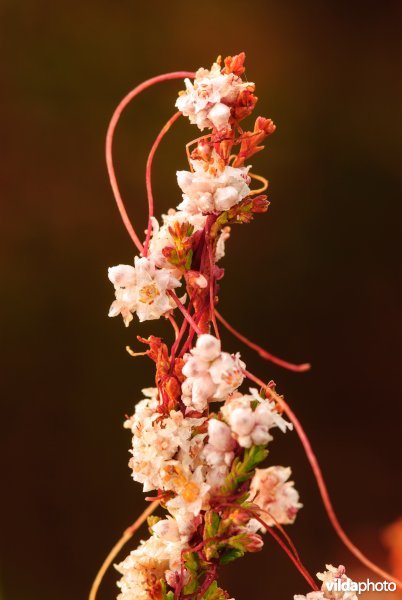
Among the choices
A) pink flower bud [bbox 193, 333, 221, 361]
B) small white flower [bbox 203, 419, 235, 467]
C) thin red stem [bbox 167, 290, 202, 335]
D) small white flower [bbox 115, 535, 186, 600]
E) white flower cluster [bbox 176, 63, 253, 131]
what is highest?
white flower cluster [bbox 176, 63, 253, 131]

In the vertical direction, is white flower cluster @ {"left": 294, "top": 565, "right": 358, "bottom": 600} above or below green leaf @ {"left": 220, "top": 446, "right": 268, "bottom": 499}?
below

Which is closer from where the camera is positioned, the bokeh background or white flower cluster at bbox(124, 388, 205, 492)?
white flower cluster at bbox(124, 388, 205, 492)

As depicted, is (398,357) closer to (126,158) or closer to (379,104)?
(379,104)

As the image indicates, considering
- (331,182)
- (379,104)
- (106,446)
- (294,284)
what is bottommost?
(106,446)

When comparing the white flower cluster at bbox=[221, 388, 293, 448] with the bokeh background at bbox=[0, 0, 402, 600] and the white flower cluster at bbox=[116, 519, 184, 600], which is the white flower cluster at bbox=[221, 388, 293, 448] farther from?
the bokeh background at bbox=[0, 0, 402, 600]

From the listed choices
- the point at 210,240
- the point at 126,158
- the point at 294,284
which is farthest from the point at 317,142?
the point at 210,240

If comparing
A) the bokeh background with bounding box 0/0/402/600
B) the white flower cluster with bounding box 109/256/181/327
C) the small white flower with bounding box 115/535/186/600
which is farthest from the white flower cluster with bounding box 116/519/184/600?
the bokeh background with bounding box 0/0/402/600
